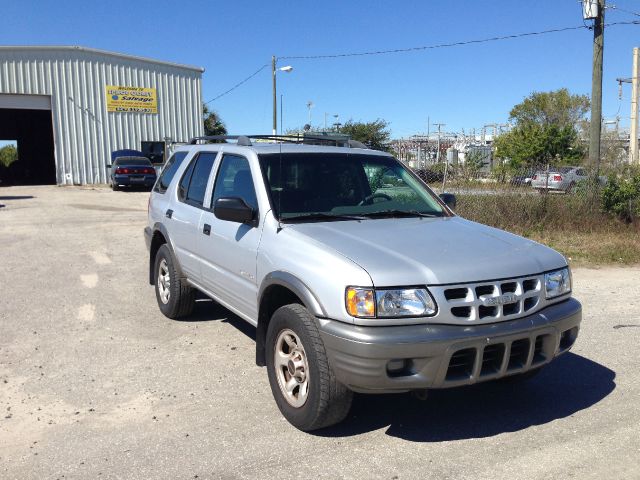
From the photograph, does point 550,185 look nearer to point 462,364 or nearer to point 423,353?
point 462,364

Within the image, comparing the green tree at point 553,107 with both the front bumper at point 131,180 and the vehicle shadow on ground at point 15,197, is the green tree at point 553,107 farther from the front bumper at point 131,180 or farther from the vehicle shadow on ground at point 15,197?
the vehicle shadow on ground at point 15,197

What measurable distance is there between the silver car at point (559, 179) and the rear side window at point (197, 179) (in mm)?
8633

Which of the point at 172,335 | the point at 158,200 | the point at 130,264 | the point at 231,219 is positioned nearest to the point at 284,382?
the point at 231,219

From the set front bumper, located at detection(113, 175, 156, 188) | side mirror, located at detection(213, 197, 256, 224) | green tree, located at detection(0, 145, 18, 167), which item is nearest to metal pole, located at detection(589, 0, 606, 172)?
side mirror, located at detection(213, 197, 256, 224)

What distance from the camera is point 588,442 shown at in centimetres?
371

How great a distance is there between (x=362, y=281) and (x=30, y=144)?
45.5 meters


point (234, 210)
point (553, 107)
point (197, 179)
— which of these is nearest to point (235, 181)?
point (234, 210)

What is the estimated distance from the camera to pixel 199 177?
229 inches

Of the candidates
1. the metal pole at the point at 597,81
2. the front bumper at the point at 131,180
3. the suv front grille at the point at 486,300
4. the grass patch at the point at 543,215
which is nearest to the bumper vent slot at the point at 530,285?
the suv front grille at the point at 486,300

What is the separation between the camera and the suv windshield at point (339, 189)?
4535mm

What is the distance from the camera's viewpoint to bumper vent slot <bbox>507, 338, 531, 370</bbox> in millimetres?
3621

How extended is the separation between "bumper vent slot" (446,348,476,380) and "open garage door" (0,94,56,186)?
35.9 metres

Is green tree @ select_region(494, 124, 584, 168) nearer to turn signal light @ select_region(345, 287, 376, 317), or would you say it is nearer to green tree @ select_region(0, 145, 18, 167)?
turn signal light @ select_region(345, 287, 376, 317)

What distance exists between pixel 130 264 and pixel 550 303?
23.8 feet
